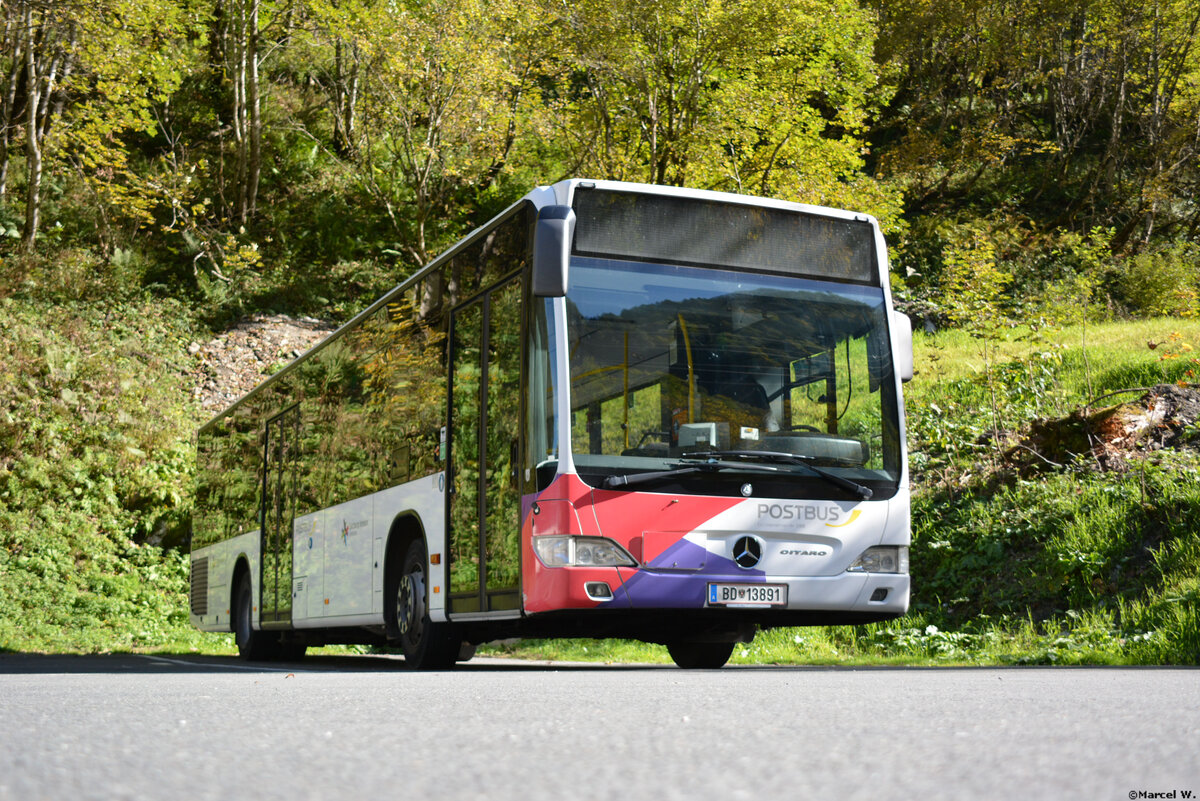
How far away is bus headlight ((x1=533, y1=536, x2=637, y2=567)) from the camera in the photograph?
8656 mm

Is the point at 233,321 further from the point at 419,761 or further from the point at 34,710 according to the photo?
the point at 419,761

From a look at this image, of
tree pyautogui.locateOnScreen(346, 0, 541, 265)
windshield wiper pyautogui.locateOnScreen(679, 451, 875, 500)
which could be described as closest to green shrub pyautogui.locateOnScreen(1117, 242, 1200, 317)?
tree pyautogui.locateOnScreen(346, 0, 541, 265)

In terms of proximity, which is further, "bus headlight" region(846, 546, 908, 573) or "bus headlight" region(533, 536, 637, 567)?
"bus headlight" region(846, 546, 908, 573)

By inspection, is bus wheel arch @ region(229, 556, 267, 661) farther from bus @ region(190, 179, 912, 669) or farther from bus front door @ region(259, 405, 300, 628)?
bus @ region(190, 179, 912, 669)

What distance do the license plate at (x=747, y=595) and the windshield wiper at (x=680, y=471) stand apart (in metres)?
0.83

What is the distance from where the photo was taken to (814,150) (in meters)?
26.6

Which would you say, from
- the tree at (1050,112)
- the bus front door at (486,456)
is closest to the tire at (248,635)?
the bus front door at (486,456)

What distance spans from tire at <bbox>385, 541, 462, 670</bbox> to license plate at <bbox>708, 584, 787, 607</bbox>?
2.53m

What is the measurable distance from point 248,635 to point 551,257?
30.0ft

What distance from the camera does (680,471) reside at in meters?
8.89

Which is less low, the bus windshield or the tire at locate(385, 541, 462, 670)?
the bus windshield

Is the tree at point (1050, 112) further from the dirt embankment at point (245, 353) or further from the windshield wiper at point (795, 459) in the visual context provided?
the windshield wiper at point (795, 459)

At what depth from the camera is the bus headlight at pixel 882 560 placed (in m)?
9.40

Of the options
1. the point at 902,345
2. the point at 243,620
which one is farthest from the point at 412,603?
the point at 243,620
